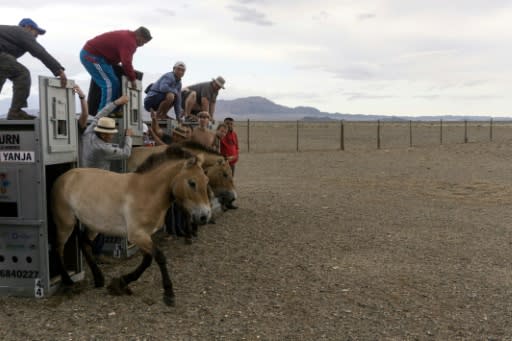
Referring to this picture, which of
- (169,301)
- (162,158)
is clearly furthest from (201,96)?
(169,301)

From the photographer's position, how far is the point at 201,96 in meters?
10.6

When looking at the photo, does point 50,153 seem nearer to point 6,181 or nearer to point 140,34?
point 6,181

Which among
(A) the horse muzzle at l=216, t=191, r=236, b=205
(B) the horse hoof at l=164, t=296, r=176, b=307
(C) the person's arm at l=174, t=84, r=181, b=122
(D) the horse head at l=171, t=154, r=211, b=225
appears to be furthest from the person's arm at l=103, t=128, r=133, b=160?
(C) the person's arm at l=174, t=84, r=181, b=122

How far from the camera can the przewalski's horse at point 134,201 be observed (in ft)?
16.1

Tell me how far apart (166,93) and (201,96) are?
1.51 metres

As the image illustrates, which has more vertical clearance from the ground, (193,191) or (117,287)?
(193,191)

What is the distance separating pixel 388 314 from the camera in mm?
4906

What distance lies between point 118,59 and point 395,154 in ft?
65.7

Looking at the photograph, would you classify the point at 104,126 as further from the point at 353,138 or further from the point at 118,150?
the point at 353,138

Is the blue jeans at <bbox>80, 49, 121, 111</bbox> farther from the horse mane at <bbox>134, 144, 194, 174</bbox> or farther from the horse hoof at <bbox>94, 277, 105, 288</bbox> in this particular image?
the horse hoof at <bbox>94, 277, 105, 288</bbox>

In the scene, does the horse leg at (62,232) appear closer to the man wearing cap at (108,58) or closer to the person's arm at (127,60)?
the man wearing cap at (108,58)

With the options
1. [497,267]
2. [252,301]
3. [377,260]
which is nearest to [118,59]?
[252,301]

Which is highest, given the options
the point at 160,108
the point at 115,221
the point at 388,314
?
the point at 160,108

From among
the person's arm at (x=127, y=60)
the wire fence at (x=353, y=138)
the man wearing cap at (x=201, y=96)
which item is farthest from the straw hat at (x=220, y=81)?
the wire fence at (x=353, y=138)
